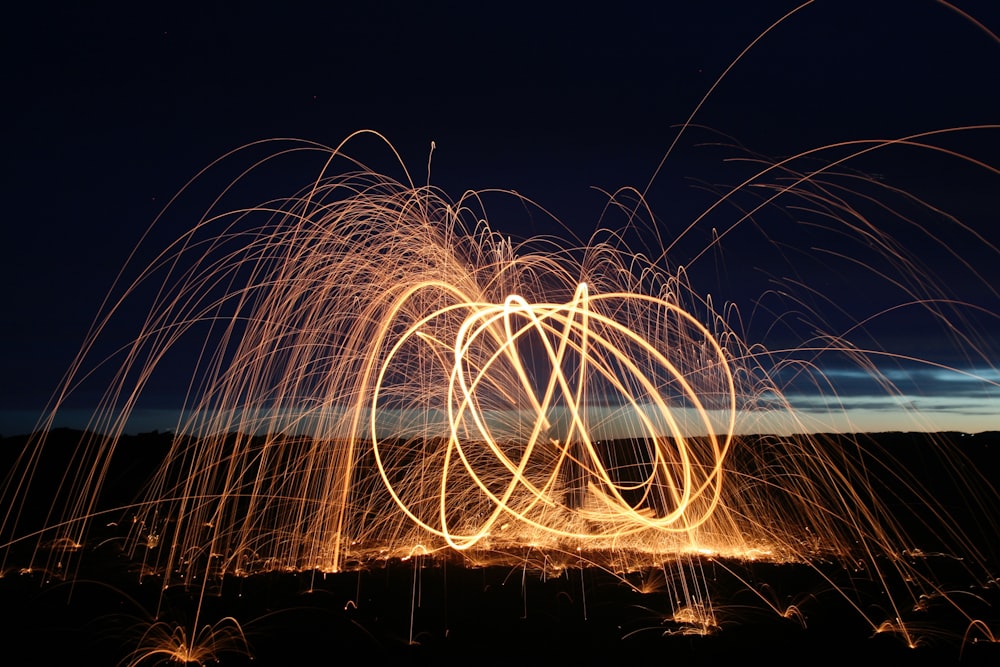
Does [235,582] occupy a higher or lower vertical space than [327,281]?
lower

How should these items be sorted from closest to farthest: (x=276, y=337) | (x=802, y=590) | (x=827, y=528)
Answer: (x=802, y=590) < (x=276, y=337) < (x=827, y=528)

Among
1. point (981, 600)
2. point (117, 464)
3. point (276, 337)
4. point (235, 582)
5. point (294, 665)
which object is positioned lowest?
point (294, 665)

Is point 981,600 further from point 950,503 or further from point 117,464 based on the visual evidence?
point 117,464

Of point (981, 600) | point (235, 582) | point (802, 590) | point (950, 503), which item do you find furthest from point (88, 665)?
point (950, 503)

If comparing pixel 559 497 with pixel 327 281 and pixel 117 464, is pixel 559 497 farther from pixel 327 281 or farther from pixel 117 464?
pixel 117 464

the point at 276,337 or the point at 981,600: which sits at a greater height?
the point at 276,337

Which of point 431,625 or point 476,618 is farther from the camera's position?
point 476,618

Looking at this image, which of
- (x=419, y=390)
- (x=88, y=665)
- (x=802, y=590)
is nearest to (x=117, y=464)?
(x=419, y=390)

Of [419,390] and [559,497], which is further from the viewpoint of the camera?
[559,497]

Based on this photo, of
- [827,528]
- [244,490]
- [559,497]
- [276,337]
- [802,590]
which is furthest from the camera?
[244,490]
